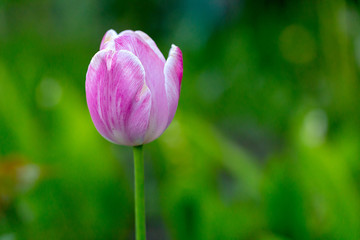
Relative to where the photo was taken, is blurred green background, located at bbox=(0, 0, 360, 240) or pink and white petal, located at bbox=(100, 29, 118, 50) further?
blurred green background, located at bbox=(0, 0, 360, 240)

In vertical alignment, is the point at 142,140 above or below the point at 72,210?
above

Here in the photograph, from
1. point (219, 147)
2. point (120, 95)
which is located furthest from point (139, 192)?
point (219, 147)

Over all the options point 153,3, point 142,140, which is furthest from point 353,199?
point 153,3

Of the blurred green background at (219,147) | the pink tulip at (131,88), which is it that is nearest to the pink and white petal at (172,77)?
the pink tulip at (131,88)

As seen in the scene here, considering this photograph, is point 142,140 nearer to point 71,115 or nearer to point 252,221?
point 252,221

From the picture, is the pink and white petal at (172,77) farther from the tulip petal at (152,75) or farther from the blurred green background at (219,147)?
the blurred green background at (219,147)

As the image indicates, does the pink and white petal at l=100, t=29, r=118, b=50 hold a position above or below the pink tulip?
above

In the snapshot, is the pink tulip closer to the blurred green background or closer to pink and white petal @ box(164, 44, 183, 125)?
pink and white petal @ box(164, 44, 183, 125)

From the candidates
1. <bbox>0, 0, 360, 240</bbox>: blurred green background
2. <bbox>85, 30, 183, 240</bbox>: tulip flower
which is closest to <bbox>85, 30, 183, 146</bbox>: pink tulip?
<bbox>85, 30, 183, 240</bbox>: tulip flower

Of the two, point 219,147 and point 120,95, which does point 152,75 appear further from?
point 219,147
